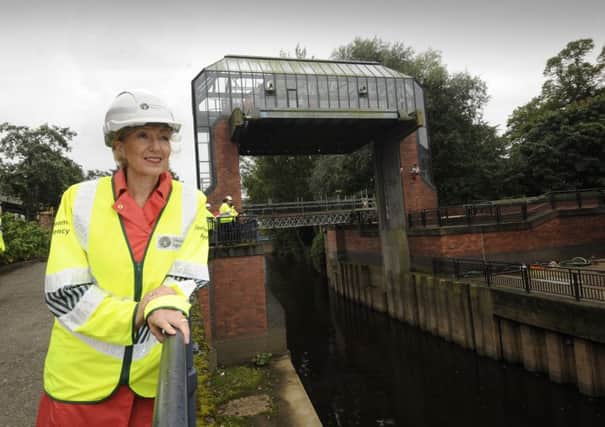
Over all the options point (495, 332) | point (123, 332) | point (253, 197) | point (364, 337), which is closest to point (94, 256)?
point (123, 332)

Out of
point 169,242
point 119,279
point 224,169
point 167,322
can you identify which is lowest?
point 167,322

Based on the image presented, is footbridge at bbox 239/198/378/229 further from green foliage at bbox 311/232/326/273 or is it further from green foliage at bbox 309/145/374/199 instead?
green foliage at bbox 311/232/326/273

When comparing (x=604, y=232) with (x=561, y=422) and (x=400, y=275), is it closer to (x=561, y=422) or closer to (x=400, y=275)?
(x=400, y=275)

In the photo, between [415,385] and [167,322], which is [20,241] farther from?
[167,322]

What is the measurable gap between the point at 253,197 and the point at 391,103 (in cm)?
3161

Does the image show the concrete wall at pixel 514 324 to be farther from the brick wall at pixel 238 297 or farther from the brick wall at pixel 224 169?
the brick wall at pixel 224 169

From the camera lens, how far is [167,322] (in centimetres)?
110

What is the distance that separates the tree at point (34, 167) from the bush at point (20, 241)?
735cm

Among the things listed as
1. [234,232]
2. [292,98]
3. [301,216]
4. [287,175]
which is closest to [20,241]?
[234,232]

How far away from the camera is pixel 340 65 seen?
21.8 meters

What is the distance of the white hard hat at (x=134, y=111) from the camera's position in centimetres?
151

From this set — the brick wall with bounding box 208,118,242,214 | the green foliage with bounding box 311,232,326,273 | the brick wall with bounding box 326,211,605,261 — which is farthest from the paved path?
the green foliage with bounding box 311,232,326,273

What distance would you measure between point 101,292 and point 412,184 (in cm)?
2083

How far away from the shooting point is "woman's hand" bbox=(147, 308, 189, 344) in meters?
1.07
